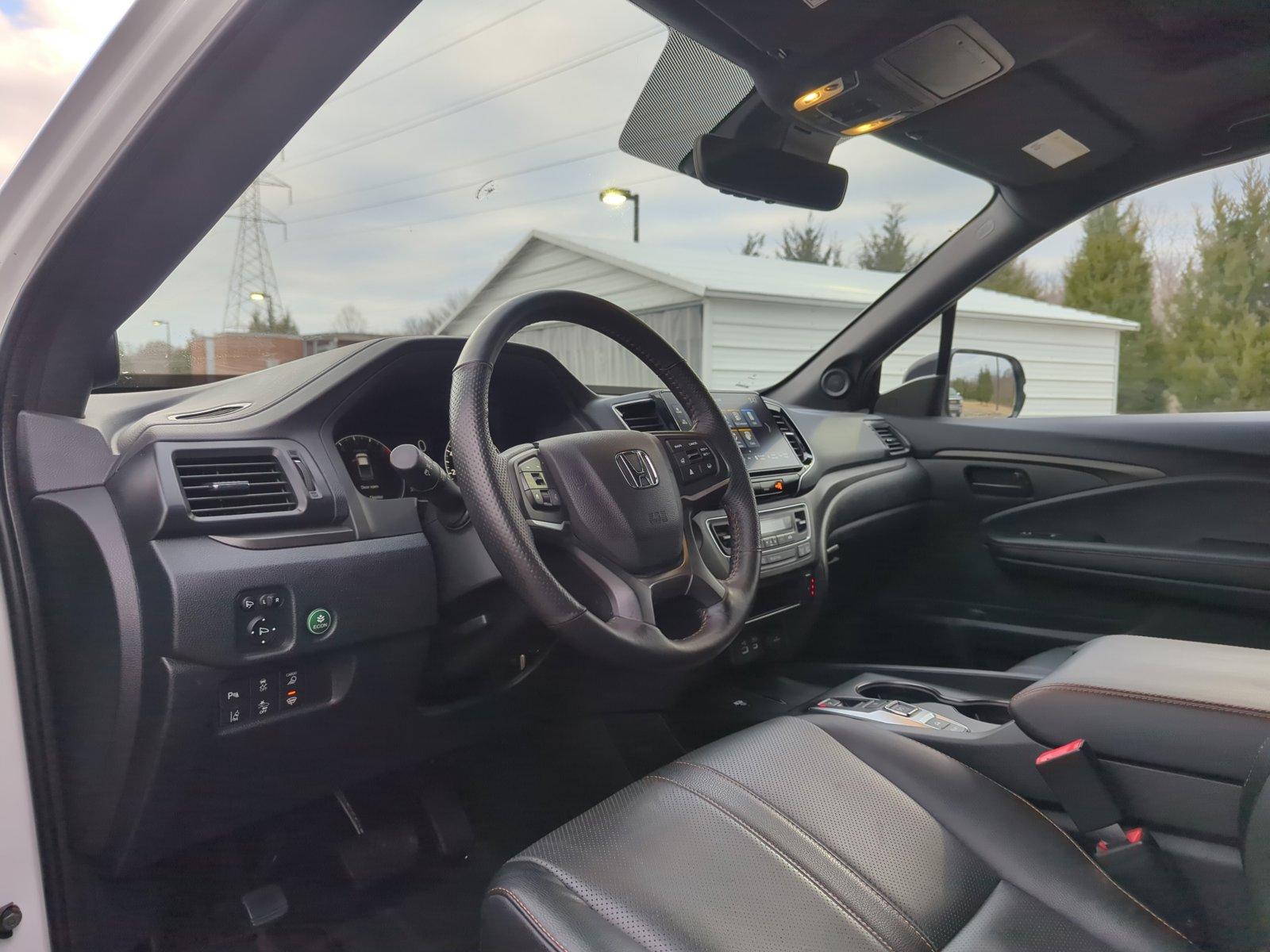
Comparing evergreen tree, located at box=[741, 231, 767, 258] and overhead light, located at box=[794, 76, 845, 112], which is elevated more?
overhead light, located at box=[794, 76, 845, 112]

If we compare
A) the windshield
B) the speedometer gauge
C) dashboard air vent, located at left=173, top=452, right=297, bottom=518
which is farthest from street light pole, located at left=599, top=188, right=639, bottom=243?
dashboard air vent, located at left=173, top=452, right=297, bottom=518

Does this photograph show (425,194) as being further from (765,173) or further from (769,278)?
(769,278)

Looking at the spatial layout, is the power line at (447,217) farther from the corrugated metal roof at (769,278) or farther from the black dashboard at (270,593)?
the black dashboard at (270,593)

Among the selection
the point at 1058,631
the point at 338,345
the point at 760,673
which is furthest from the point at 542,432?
the point at 1058,631

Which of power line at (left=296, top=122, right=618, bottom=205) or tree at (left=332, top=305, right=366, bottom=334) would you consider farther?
power line at (left=296, top=122, right=618, bottom=205)

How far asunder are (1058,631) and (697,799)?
5.68 feet

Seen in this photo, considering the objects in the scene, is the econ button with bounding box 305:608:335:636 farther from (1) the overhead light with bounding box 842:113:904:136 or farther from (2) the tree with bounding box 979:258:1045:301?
(2) the tree with bounding box 979:258:1045:301

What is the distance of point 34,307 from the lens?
107cm

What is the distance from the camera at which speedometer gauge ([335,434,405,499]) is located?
63.7 inches

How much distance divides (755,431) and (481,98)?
4.53 ft

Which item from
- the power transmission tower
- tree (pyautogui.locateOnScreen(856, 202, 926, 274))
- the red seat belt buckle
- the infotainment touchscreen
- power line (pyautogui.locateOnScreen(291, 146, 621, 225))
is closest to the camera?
the red seat belt buckle

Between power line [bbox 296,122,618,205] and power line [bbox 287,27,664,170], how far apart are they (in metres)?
0.10

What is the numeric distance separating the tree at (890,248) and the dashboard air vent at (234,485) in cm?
206

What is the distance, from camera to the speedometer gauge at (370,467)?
1.62m
